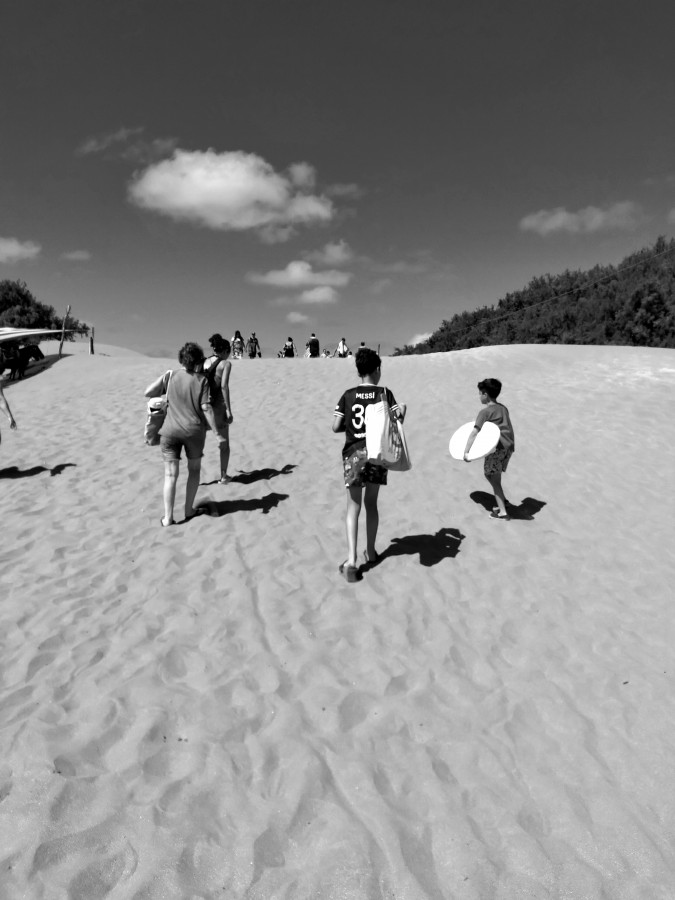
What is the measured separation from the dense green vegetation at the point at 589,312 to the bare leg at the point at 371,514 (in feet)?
116

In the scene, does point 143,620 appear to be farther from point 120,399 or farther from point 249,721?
point 120,399

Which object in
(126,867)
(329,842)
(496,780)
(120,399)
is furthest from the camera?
(120,399)

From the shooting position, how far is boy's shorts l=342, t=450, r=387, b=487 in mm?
4383

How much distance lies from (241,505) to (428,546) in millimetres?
2455

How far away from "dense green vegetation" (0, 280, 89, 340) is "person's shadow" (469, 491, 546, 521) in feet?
181

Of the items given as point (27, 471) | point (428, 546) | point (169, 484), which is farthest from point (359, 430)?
point (27, 471)

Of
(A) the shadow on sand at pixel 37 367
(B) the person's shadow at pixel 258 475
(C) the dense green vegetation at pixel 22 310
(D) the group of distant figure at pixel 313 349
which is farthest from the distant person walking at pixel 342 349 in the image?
(C) the dense green vegetation at pixel 22 310

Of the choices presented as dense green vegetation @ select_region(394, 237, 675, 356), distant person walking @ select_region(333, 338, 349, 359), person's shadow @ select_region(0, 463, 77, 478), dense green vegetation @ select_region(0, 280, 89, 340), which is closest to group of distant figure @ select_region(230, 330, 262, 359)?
distant person walking @ select_region(333, 338, 349, 359)

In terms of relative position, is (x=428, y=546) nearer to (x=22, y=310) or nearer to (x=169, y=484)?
(x=169, y=484)

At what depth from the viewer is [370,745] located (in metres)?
2.84

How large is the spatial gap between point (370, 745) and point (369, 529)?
2.14m

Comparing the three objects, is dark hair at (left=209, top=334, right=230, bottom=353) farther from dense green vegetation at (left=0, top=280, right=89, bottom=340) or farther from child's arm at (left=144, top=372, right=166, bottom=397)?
dense green vegetation at (left=0, top=280, right=89, bottom=340)

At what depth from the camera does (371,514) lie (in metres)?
4.66

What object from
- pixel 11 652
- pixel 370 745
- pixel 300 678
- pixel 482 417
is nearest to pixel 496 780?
pixel 370 745
